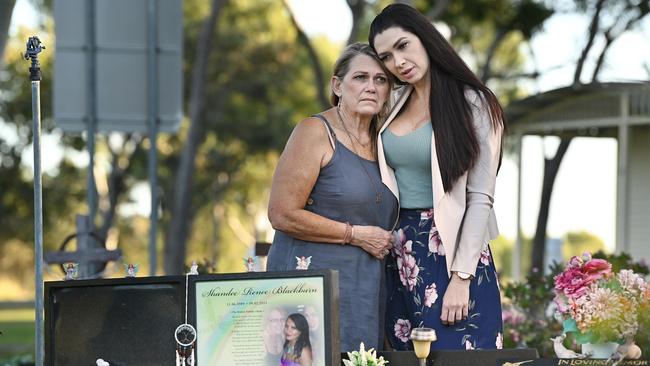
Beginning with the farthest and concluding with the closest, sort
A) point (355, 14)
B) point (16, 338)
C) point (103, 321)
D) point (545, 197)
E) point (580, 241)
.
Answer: point (580, 241) < point (16, 338) < point (545, 197) < point (355, 14) < point (103, 321)

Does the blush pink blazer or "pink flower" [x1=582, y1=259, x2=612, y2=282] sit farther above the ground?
the blush pink blazer

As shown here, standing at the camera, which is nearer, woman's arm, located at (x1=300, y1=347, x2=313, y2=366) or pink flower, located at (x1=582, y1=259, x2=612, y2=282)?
woman's arm, located at (x1=300, y1=347, x2=313, y2=366)

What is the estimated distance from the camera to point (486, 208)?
4.10m

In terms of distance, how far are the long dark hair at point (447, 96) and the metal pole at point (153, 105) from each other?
463 cm

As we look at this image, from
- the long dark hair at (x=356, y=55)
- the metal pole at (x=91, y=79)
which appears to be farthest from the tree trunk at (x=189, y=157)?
the long dark hair at (x=356, y=55)

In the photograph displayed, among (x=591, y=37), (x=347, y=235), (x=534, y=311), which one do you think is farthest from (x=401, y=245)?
(x=591, y=37)

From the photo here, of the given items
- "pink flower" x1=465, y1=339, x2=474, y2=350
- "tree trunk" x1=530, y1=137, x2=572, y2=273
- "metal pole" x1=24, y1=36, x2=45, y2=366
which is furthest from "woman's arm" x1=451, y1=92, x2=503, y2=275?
"tree trunk" x1=530, y1=137, x2=572, y2=273

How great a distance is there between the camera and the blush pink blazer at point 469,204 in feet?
13.3

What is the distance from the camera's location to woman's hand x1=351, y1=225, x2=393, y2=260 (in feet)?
13.7

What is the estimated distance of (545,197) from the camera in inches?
731

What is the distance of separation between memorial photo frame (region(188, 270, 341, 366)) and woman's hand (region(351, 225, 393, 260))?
693 mm

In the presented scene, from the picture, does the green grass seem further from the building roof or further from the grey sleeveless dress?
the grey sleeveless dress

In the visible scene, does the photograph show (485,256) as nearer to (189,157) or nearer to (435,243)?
(435,243)

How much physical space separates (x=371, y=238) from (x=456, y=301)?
0.37 m
